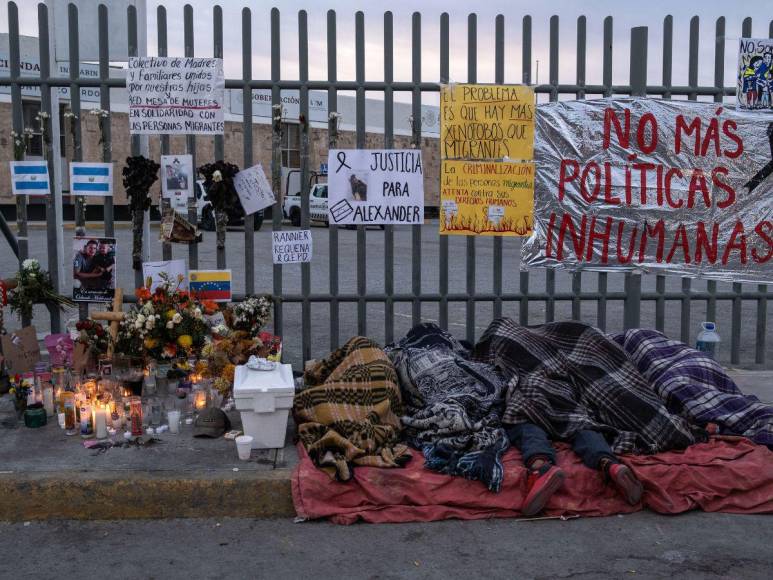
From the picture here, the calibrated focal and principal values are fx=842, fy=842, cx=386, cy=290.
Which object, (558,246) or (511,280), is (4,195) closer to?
(511,280)

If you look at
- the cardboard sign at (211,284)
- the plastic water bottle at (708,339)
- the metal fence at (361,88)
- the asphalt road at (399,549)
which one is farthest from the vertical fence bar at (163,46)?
the plastic water bottle at (708,339)

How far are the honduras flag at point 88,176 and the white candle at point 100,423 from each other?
1.76 m

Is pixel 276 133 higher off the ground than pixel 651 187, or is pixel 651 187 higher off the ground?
pixel 276 133

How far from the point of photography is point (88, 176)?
585 cm

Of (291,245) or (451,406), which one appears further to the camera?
(291,245)

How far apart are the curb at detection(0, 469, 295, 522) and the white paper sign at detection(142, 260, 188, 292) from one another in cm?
189

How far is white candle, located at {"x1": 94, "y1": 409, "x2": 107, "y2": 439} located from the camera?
480 cm

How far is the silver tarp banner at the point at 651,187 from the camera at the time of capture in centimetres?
626

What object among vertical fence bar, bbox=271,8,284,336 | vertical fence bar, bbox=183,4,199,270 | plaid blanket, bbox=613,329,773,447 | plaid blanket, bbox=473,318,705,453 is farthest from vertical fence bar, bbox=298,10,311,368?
plaid blanket, bbox=613,329,773,447

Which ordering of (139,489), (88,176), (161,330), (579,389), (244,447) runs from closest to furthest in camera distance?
(139,489) < (244,447) < (579,389) < (161,330) < (88,176)

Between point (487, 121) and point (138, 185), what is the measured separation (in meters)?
2.52

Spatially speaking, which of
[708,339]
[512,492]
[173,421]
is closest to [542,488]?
[512,492]

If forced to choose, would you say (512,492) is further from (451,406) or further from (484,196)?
(484,196)

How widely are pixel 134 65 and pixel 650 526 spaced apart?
4415mm
